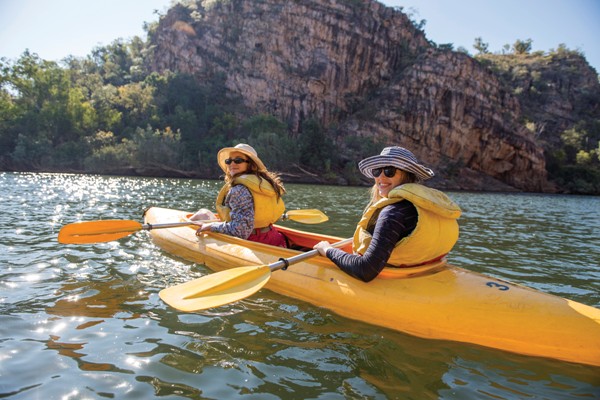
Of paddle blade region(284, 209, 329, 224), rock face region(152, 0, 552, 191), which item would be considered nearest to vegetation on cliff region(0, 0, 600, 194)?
rock face region(152, 0, 552, 191)

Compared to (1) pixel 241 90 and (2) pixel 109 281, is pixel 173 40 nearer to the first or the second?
(1) pixel 241 90

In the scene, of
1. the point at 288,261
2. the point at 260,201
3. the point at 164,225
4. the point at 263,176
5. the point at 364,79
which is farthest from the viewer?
the point at 364,79

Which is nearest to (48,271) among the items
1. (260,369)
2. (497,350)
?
(260,369)

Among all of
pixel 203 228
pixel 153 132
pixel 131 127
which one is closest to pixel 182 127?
pixel 153 132

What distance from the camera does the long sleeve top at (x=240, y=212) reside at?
4820mm

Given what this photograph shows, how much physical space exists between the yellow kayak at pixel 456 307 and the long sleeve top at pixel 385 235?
32cm

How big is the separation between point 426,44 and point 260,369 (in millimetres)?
62734

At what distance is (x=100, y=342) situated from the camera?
304cm

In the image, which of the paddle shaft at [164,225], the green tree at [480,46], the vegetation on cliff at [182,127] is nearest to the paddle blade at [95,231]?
the paddle shaft at [164,225]

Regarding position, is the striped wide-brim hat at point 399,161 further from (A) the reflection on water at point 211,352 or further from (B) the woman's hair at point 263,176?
(B) the woman's hair at point 263,176

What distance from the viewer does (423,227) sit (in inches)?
128

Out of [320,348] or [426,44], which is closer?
[320,348]

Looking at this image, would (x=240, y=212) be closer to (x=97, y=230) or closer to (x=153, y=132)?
(x=97, y=230)

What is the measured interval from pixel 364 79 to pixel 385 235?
52.0 metres
